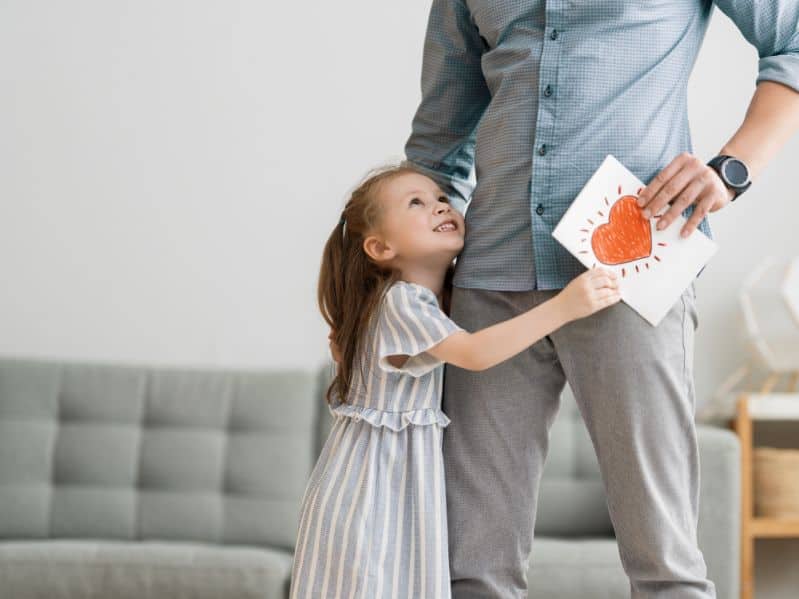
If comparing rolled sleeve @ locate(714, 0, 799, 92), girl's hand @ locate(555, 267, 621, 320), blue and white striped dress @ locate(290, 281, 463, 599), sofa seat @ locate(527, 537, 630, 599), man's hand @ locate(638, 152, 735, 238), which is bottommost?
sofa seat @ locate(527, 537, 630, 599)

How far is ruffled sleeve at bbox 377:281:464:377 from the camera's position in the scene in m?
1.20

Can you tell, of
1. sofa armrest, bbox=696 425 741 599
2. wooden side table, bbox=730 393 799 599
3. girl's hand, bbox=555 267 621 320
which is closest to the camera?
girl's hand, bbox=555 267 621 320

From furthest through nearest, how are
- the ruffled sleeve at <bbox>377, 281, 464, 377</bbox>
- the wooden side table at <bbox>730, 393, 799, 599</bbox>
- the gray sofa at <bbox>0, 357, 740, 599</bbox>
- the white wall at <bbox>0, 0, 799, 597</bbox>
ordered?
1. the white wall at <bbox>0, 0, 799, 597</bbox>
2. the wooden side table at <bbox>730, 393, 799, 599</bbox>
3. the gray sofa at <bbox>0, 357, 740, 599</bbox>
4. the ruffled sleeve at <bbox>377, 281, 464, 377</bbox>

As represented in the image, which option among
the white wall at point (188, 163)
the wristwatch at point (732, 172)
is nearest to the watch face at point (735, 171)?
the wristwatch at point (732, 172)

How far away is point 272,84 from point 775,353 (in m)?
1.63

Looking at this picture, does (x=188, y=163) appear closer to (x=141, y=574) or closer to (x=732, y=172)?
(x=141, y=574)

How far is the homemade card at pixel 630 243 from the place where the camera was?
3.67 ft

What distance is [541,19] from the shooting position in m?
1.19

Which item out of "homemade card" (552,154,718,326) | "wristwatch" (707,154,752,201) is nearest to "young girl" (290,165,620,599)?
"homemade card" (552,154,718,326)

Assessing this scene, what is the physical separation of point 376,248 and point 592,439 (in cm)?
39

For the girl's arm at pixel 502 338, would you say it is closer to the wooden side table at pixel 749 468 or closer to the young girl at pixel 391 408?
the young girl at pixel 391 408

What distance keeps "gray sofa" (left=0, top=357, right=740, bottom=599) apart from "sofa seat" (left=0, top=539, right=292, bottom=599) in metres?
0.10

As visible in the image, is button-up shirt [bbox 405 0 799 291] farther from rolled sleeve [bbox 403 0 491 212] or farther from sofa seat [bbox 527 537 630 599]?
sofa seat [bbox 527 537 630 599]

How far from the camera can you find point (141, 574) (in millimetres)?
2143
